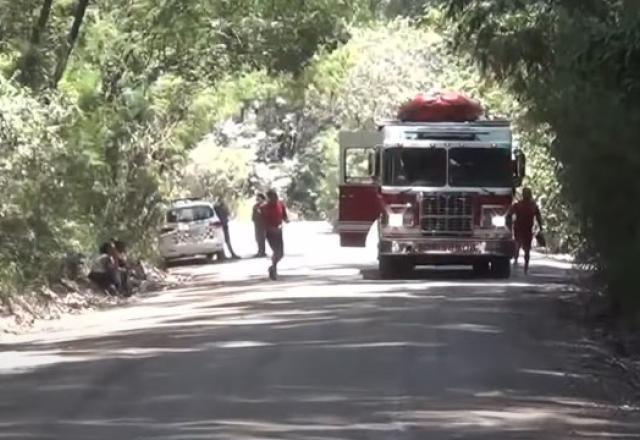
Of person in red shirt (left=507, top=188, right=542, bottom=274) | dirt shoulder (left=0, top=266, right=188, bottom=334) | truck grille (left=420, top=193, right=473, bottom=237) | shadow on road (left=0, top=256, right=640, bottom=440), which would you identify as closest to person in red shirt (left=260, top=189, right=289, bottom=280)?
dirt shoulder (left=0, top=266, right=188, bottom=334)

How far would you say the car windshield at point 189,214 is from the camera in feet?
124

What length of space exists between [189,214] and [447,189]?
1326 centimetres

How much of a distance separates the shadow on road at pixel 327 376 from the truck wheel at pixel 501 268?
4.62 m

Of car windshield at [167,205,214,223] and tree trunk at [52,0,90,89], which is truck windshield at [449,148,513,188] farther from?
car windshield at [167,205,214,223]

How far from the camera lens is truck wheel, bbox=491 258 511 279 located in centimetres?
2686

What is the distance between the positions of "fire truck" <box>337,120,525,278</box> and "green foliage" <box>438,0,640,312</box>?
13.6ft

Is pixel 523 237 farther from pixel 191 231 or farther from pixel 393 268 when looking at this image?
pixel 191 231

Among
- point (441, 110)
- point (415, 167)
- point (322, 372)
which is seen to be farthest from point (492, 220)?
point (322, 372)

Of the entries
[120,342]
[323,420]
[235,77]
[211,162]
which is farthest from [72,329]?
[211,162]

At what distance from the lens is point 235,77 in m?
33.0

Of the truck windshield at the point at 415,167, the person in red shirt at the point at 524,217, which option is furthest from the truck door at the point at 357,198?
the person in red shirt at the point at 524,217

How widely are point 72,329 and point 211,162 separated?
3886 cm

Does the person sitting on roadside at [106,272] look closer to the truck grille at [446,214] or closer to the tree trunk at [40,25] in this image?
the tree trunk at [40,25]

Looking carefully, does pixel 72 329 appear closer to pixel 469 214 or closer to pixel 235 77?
pixel 469 214
